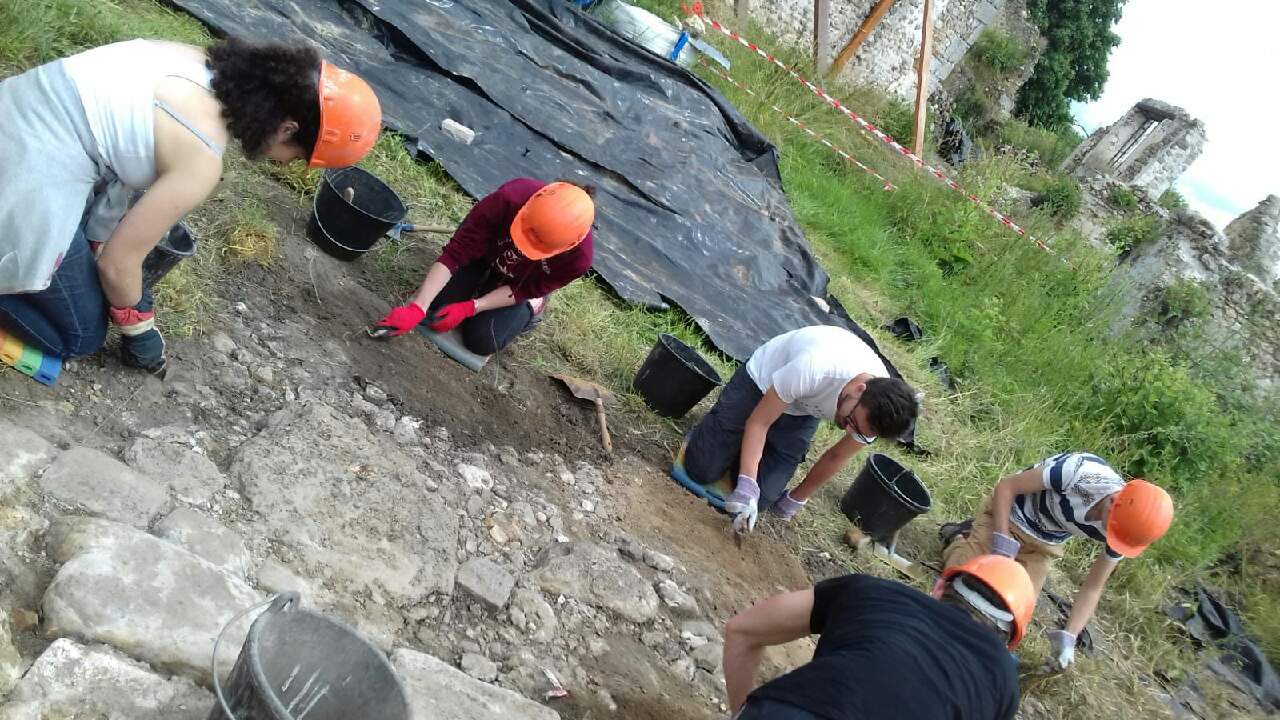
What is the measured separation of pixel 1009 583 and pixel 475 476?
158 cm

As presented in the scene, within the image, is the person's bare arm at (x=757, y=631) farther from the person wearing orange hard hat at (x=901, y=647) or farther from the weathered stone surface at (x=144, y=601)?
the weathered stone surface at (x=144, y=601)

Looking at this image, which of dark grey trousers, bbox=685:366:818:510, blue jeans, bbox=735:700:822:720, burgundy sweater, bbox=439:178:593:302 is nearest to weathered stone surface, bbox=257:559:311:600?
blue jeans, bbox=735:700:822:720

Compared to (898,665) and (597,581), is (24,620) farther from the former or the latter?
(898,665)

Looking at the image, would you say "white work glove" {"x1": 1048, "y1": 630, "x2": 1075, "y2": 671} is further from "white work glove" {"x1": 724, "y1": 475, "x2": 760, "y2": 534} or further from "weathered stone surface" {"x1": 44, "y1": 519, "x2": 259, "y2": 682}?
"weathered stone surface" {"x1": 44, "y1": 519, "x2": 259, "y2": 682}

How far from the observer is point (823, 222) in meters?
6.48

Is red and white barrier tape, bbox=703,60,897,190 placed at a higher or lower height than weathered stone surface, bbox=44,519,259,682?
higher

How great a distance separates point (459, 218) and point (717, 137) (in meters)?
2.22

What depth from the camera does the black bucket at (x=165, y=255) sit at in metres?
2.16

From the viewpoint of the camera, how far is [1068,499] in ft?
11.5

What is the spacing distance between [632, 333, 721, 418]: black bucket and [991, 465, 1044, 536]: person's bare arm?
1301 millimetres

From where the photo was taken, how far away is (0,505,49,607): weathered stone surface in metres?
1.61

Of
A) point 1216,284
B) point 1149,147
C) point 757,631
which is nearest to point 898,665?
point 757,631

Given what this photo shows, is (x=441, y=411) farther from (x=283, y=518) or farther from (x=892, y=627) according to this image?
(x=892, y=627)

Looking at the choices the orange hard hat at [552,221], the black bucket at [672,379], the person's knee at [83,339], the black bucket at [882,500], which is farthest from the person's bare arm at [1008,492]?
the person's knee at [83,339]
